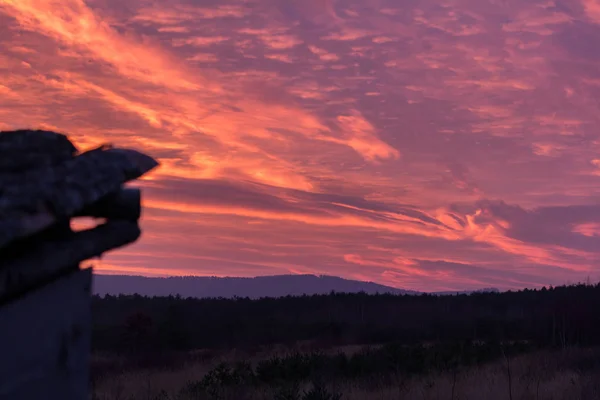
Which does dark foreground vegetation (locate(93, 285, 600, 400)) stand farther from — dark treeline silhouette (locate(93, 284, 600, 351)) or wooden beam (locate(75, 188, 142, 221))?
wooden beam (locate(75, 188, 142, 221))

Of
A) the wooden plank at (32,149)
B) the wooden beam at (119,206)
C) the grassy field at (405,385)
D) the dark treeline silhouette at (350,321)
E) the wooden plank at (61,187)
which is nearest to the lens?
the wooden plank at (61,187)

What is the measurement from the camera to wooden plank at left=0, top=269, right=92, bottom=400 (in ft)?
10.8

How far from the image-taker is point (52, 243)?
11.2ft

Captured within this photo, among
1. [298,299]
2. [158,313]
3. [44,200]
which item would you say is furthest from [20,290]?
[298,299]

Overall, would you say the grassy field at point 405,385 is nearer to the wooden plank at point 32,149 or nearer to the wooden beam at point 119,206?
the wooden beam at point 119,206

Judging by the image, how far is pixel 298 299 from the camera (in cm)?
6650

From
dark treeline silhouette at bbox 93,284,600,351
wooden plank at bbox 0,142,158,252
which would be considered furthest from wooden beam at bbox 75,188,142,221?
dark treeline silhouette at bbox 93,284,600,351

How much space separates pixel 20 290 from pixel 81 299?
2.29 feet

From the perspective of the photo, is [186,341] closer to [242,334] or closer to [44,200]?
[242,334]

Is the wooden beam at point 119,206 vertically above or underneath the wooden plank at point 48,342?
above

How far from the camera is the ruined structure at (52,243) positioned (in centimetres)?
302

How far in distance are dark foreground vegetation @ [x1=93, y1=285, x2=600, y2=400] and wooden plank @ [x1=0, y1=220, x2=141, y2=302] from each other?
196 inches

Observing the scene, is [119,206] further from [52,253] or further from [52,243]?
[52,253]

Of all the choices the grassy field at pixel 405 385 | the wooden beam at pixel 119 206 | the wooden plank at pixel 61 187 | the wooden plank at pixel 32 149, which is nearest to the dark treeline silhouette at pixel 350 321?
the grassy field at pixel 405 385
